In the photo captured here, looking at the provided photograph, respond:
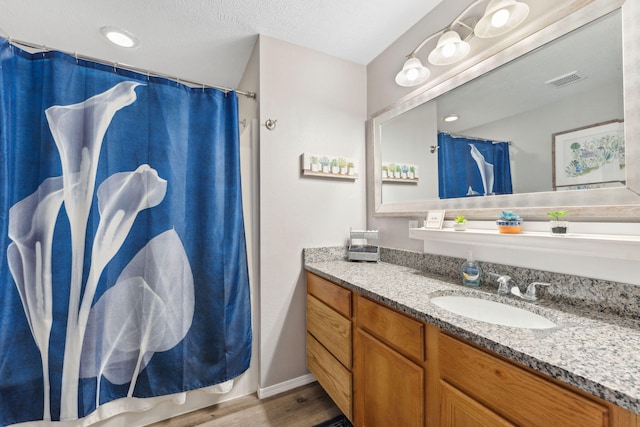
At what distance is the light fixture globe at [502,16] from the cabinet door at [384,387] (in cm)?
145

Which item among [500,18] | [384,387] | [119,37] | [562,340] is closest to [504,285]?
[562,340]

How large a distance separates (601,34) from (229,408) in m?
2.51

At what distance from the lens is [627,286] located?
0.81 meters

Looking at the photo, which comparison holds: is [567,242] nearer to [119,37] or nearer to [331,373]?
[331,373]

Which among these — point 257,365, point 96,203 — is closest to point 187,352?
point 257,365

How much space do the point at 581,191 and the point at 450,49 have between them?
2.90 ft

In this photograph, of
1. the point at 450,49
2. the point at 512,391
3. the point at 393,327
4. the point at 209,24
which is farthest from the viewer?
the point at 209,24

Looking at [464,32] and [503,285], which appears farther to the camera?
[464,32]

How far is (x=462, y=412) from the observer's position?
29.8 inches

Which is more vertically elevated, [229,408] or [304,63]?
[304,63]

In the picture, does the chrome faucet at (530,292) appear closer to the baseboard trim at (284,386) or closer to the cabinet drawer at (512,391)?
the cabinet drawer at (512,391)

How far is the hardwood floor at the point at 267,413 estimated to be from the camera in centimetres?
144

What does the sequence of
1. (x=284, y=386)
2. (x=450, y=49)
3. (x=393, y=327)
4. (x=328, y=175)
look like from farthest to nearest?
(x=328, y=175) → (x=284, y=386) → (x=450, y=49) → (x=393, y=327)

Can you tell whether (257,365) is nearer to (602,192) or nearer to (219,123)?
(219,123)
